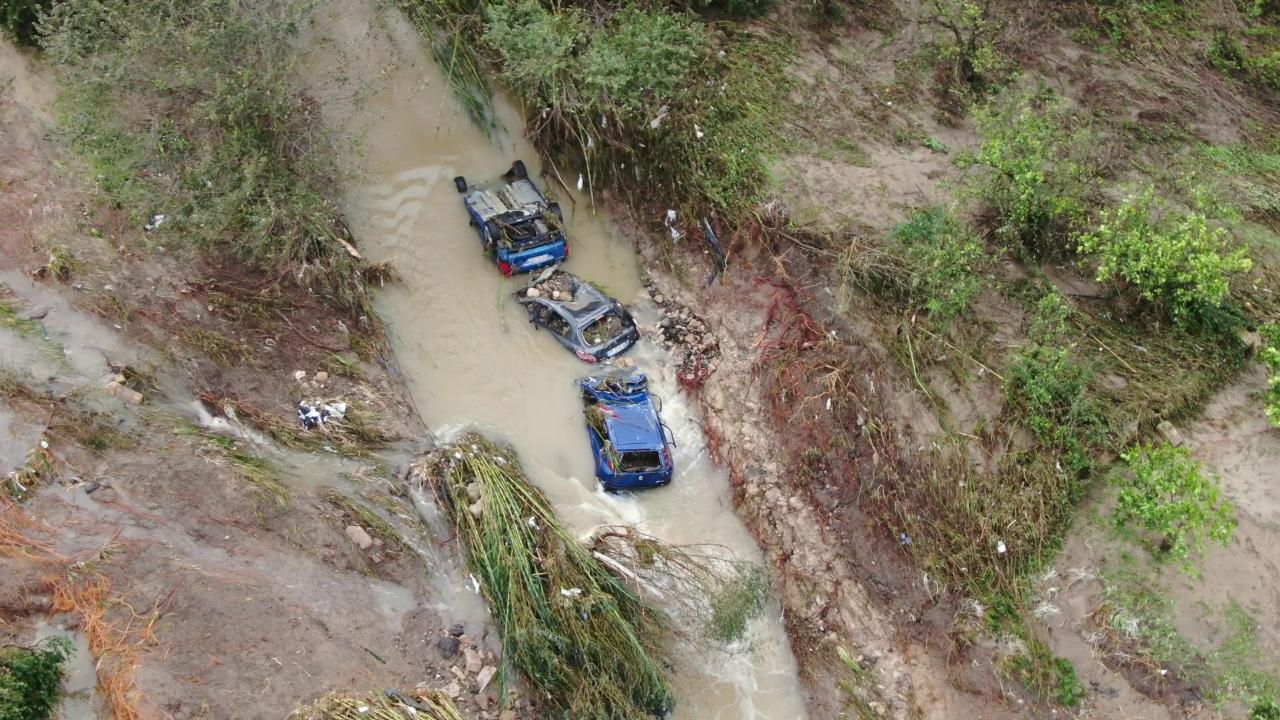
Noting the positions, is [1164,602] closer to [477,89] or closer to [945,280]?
[945,280]

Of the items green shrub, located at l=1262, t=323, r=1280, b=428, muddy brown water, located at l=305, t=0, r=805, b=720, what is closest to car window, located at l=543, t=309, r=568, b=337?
muddy brown water, located at l=305, t=0, r=805, b=720

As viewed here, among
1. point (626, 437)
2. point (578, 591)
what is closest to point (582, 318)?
point (626, 437)

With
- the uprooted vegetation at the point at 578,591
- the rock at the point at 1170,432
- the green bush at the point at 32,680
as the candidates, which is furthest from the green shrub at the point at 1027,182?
the green bush at the point at 32,680

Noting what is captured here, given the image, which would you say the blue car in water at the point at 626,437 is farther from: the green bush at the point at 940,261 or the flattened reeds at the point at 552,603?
the green bush at the point at 940,261

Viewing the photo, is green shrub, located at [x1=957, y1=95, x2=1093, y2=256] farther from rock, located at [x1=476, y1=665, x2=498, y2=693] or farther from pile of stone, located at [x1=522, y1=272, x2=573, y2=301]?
rock, located at [x1=476, y1=665, x2=498, y2=693]

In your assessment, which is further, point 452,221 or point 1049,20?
point 1049,20

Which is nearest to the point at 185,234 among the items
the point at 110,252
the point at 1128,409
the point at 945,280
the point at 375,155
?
the point at 110,252

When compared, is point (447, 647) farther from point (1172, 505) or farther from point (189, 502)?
point (1172, 505)

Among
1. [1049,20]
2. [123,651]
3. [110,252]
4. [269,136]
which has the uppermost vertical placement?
[1049,20]

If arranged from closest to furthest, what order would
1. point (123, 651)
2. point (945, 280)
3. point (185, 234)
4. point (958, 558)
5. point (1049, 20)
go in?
point (123, 651) < point (958, 558) < point (945, 280) < point (185, 234) < point (1049, 20)
